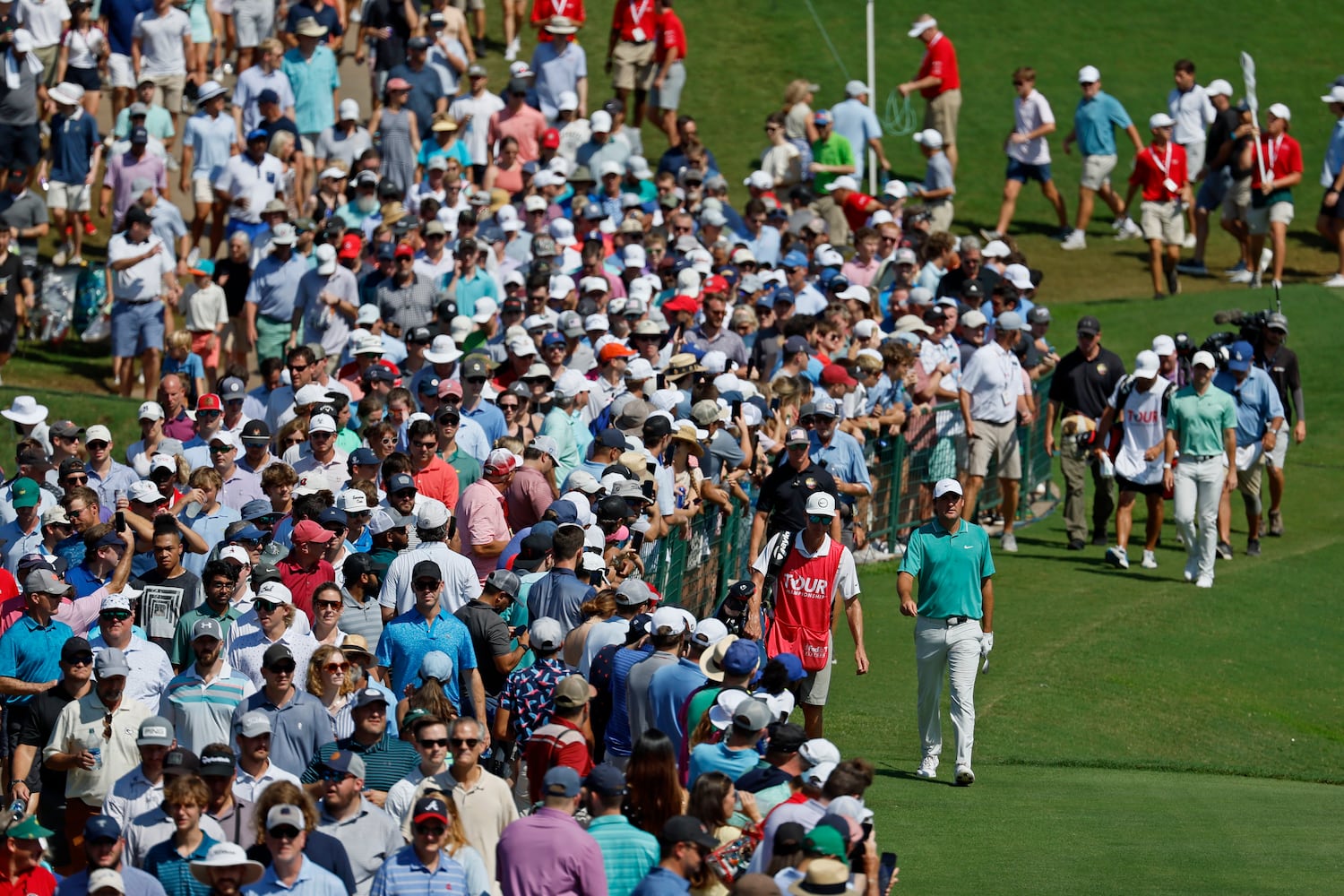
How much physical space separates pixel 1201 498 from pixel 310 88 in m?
12.3

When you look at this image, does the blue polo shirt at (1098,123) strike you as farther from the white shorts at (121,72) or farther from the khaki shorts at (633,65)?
the white shorts at (121,72)

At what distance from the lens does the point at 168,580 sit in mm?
12875

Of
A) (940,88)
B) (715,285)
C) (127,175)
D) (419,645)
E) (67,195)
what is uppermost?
(940,88)

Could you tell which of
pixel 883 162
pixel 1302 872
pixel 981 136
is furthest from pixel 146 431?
pixel 981 136

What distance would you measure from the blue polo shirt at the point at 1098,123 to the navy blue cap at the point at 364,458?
16106mm

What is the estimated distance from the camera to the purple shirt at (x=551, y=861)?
9.09 m

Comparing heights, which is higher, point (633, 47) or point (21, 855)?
point (633, 47)

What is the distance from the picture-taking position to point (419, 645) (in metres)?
11.7

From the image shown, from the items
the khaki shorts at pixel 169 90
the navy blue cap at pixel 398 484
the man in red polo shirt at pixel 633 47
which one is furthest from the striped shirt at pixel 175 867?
the man in red polo shirt at pixel 633 47

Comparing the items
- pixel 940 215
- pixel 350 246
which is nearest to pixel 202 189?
pixel 350 246

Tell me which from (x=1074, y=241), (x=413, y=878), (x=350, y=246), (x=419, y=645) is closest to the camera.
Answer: (x=413, y=878)

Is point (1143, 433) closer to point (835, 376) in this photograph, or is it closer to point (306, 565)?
point (835, 376)

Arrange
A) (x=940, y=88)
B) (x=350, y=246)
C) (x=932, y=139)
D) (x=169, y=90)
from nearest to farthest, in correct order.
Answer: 1. (x=350, y=246)
2. (x=169, y=90)
3. (x=932, y=139)
4. (x=940, y=88)

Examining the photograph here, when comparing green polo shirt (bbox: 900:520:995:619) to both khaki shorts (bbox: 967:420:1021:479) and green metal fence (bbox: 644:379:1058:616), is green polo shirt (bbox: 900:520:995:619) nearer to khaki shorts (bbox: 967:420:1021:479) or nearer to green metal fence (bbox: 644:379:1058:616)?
green metal fence (bbox: 644:379:1058:616)
